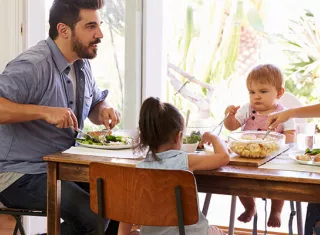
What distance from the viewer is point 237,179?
2070mm

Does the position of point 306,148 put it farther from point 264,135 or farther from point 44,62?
point 44,62

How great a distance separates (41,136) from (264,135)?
0.93 m

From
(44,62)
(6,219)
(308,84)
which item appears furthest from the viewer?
(308,84)

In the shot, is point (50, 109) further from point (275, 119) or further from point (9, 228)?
point (9, 228)

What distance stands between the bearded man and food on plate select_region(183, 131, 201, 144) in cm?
45

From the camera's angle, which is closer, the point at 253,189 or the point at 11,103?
the point at 253,189

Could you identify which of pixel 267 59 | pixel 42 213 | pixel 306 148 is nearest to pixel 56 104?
pixel 42 213

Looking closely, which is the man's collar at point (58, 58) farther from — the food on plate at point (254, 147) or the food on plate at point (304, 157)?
the food on plate at point (304, 157)

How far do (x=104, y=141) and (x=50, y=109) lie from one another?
29cm

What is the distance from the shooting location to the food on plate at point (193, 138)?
230 centimetres

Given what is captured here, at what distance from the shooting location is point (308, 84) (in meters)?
5.43

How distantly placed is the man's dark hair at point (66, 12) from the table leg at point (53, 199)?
696mm

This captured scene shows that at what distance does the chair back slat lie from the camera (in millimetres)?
1891

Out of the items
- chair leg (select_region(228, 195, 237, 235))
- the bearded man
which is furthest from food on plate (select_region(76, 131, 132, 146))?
chair leg (select_region(228, 195, 237, 235))
